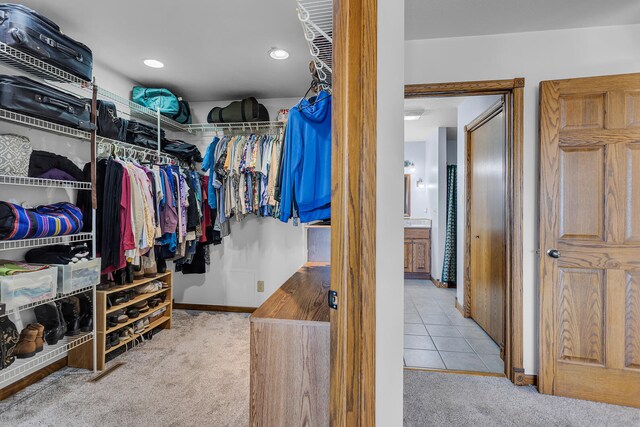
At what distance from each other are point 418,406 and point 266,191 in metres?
1.97

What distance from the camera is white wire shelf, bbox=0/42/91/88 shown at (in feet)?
5.25

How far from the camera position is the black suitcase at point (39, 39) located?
5.16 ft

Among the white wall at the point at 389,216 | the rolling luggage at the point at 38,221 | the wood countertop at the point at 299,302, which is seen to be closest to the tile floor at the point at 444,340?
the wood countertop at the point at 299,302

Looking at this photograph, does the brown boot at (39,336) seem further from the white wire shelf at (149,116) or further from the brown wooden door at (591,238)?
the brown wooden door at (591,238)

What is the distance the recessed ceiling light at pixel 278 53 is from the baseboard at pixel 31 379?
2746 mm

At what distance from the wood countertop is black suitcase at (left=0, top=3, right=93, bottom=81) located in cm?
182

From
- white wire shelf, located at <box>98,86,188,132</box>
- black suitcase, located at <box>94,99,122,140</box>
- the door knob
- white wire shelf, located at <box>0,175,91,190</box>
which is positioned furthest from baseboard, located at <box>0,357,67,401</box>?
the door knob

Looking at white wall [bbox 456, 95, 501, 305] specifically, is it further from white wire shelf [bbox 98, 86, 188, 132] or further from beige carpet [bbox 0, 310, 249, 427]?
white wire shelf [bbox 98, 86, 188, 132]

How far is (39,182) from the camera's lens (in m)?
1.79

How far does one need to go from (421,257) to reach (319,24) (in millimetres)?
4338

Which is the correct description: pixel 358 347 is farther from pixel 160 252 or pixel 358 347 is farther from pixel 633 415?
pixel 160 252

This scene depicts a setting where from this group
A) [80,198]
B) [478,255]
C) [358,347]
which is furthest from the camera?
[478,255]

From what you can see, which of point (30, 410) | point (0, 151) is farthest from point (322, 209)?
point (30, 410)

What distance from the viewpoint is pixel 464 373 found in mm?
2193
